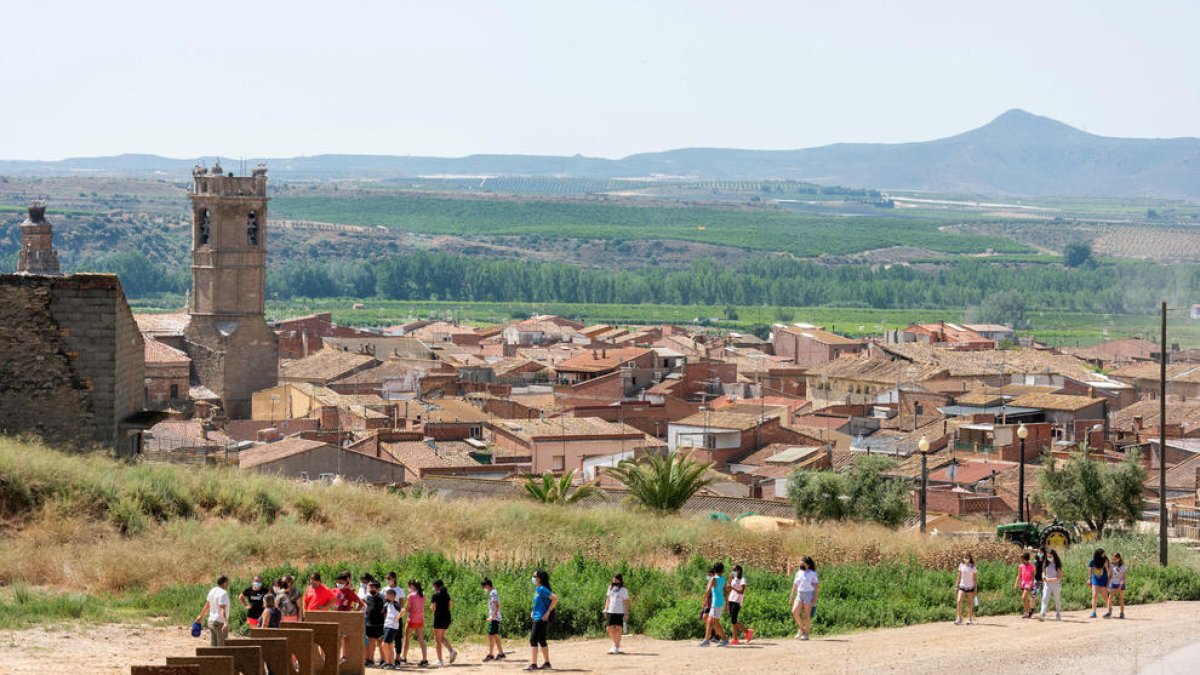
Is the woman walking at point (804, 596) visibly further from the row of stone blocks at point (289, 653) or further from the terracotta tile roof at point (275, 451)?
the terracotta tile roof at point (275, 451)

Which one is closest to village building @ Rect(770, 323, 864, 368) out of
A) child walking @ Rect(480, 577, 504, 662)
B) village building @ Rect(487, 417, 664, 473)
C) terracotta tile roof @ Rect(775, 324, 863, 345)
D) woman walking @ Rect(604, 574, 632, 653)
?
terracotta tile roof @ Rect(775, 324, 863, 345)

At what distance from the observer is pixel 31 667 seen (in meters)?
14.9

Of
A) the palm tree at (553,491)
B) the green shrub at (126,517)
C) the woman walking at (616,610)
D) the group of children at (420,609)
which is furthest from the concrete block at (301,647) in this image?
the palm tree at (553,491)

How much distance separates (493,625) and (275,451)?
66.6 ft

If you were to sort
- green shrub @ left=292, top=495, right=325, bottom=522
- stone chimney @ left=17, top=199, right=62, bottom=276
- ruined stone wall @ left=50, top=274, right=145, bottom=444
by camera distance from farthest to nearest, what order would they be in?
1. stone chimney @ left=17, top=199, right=62, bottom=276
2. green shrub @ left=292, top=495, right=325, bottom=522
3. ruined stone wall @ left=50, top=274, right=145, bottom=444

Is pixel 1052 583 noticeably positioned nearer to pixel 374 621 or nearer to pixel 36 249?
pixel 374 621

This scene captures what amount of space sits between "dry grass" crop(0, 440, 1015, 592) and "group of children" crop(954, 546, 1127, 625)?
6.98 ft

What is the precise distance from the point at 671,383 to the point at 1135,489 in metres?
28.2

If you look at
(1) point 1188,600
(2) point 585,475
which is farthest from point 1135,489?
(2) point 585,475

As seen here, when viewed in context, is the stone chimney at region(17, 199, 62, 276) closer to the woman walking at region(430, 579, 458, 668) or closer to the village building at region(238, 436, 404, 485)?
the village building at region(238, 436, 404, 485)

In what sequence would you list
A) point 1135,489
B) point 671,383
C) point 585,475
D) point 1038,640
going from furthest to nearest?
point 671,383 < point 585,475 < point 1135,489 < point 1038,640

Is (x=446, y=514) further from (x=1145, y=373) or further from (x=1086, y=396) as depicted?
(x=1145, y=373)

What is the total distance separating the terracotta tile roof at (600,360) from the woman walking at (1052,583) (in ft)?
136

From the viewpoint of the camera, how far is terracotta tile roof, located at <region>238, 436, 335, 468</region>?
35.1 metres
